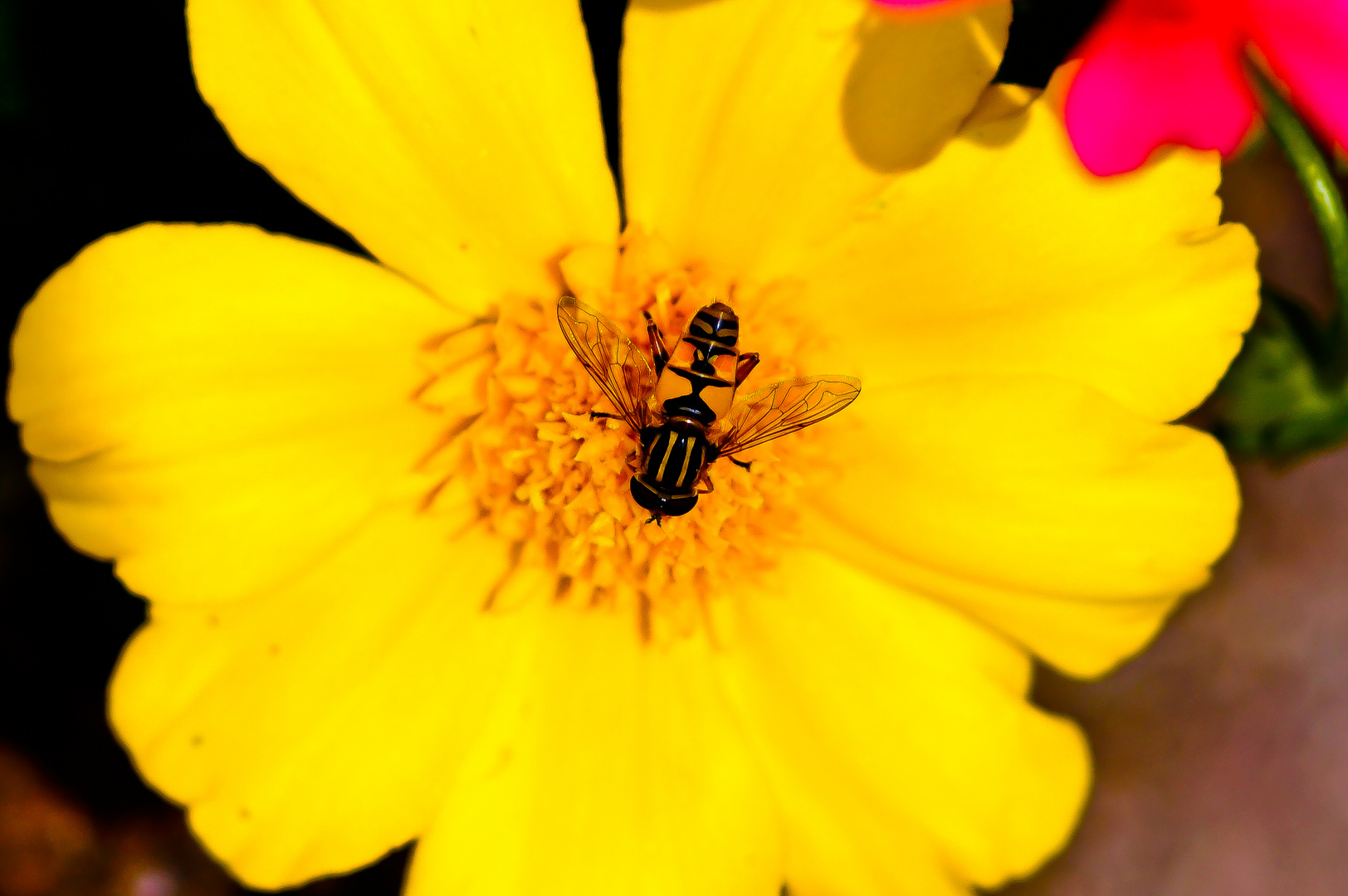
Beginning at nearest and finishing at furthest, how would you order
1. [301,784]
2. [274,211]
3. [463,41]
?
[463,41]
[301,784]
[274,211]

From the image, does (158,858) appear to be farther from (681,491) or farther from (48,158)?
(681,491)

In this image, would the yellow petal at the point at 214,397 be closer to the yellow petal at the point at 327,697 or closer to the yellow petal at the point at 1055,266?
the yellow petal at the point at 327,697

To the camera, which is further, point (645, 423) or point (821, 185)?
point (645, 423)

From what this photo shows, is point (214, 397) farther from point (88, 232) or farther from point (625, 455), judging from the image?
point (88, 232)

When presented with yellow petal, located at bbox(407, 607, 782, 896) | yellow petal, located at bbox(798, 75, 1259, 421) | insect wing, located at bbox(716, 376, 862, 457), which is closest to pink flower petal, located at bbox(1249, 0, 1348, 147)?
yellow petal, located at bbox(798, 75, 1259, 421)

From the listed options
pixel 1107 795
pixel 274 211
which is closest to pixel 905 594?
pixel 274 211

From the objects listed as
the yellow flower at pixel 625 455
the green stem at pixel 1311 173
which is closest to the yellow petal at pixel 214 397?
the yellow flower at pixel 625 455
